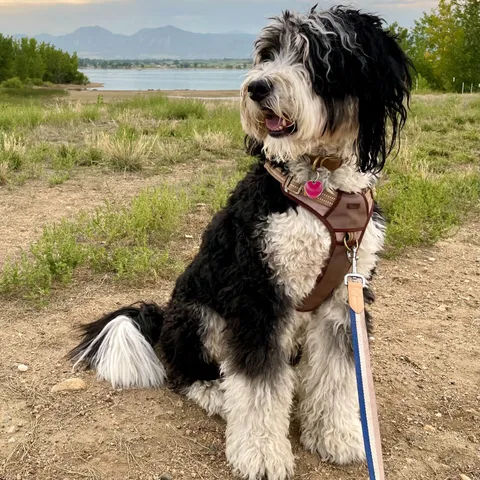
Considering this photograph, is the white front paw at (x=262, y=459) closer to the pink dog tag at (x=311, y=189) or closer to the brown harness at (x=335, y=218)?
the brown harness at (x=335, y=218)

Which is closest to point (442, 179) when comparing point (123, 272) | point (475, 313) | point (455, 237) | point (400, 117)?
point (455, 237)

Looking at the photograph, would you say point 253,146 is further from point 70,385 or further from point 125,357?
point 70,385

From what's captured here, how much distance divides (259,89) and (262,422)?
58.4 inches

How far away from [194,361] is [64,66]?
6914 centimetres

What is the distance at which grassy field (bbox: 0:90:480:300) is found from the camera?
4469 mm

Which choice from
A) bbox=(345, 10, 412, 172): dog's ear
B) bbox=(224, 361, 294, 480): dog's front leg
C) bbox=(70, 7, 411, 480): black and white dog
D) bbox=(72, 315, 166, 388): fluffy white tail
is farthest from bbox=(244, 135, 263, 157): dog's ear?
bbox=(72, 315, 166, 388): fluffy white tail

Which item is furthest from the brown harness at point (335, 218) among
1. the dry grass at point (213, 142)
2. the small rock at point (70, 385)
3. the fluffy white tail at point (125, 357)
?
the dry grass at point (213, 142)

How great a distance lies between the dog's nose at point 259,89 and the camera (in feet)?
7.20

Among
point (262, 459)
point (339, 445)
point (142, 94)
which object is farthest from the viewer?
point (142, 94)

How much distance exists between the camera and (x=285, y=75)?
2207 mm

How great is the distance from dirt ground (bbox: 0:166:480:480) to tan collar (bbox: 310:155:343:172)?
56.7 inches

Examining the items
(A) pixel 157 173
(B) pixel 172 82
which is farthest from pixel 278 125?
(B) pixel 172 82

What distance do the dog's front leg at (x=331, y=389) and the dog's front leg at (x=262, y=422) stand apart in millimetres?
210

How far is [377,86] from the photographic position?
2307mm
